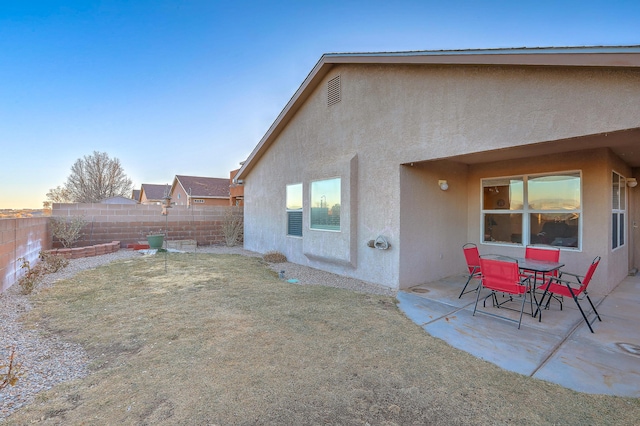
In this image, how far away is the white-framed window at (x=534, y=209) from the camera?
641 cm

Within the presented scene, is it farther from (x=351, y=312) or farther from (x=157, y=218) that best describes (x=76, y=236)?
(x=351, y=312)

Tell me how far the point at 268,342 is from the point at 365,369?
1336 mm

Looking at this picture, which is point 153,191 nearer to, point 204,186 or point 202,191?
point 204,186

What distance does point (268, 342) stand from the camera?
3.83 metres

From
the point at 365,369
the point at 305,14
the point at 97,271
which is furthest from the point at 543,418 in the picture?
the point at 305,14

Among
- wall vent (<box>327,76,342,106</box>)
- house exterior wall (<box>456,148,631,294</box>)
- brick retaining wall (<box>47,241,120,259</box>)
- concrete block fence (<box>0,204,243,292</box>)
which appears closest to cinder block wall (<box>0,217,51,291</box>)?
concrete block fence (<box>0,204,243,292</box>)

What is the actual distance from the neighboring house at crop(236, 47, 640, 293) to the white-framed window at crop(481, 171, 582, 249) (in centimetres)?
2

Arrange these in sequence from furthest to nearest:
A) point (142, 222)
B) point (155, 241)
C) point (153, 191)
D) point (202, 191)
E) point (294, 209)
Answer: point (153, 191), point (202, 191), point (142, 222), point (155, 241), point (294, 209)

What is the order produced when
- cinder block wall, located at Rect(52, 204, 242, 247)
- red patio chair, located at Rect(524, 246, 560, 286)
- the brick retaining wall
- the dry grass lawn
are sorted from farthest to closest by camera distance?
cinder block wall, located at Rect(52, 204, 242, 247) < the brick retaining wall < red patio chair, located at Rect(524, 246, 560, 286) < the dry grass lawn

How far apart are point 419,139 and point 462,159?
1.71 meters

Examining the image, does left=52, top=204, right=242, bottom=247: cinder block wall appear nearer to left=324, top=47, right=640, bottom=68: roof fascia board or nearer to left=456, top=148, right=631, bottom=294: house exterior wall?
left=324, top=47, right=640, bottom=68: roof fascia board

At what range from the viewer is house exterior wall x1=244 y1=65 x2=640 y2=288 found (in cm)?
407

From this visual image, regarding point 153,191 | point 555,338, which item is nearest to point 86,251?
point 555,338

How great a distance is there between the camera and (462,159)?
22.8 feet
